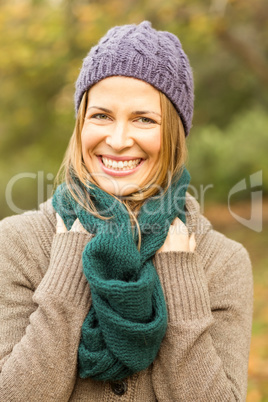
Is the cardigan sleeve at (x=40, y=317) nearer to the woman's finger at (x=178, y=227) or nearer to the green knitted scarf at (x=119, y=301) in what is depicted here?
the green knitted scarf at (x=119, y=301)

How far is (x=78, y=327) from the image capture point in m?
1.79

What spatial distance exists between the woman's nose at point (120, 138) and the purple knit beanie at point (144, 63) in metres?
0.21

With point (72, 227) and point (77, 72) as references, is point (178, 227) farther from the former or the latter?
point (77, 72)

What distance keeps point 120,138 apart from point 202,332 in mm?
800

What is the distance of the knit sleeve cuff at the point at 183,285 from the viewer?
1.87 m

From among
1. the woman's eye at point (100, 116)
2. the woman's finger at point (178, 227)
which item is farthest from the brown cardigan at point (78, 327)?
the woman's eye at point (100, 116)

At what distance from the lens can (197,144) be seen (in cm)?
762

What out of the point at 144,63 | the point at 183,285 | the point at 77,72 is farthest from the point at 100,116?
the point at 77,72

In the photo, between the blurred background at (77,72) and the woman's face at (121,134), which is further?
the blurred background at (77,72)

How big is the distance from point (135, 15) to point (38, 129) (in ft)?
8.15

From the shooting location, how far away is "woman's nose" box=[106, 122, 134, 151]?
6.48 ft

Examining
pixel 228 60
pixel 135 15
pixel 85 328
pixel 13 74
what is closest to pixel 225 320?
pixel 85 328

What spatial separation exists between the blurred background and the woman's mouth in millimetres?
2943

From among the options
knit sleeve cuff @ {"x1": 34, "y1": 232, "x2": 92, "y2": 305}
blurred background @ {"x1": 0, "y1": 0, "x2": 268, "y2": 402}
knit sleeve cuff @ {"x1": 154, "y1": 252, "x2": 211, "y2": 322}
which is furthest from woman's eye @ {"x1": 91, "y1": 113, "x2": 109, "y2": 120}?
blurred background @ {"x1": 0, "y1": 0, "x2": 268, "y2": 402}
